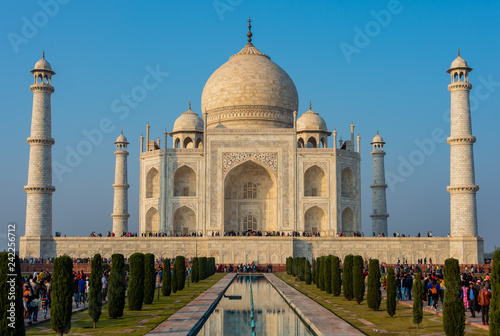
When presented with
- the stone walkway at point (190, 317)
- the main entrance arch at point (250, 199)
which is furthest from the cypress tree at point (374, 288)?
the main entrance arch at point (250, 199)

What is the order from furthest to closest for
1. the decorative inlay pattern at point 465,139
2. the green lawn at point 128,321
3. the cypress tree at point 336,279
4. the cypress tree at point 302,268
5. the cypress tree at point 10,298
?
the decorative inlay pattern at point 465,139 < the cypress tree at point 302,268 < the cypress tree at point 336,279 < the green lawn at point 128,321 < the cypress tree at point 10,298

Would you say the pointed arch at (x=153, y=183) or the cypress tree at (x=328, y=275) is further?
the pointed arch at (x=153, y=183)

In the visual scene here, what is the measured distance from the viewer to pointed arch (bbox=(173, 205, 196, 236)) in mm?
33031

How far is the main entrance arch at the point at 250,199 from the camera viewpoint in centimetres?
3344

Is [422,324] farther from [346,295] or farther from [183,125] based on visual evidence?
[183,125]

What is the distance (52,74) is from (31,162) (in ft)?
14.2

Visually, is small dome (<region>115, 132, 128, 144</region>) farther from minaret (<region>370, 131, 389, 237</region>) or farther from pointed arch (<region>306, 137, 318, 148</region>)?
minaret (<region>370, 131, 389, 237</region>)

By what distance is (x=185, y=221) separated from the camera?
3312cm

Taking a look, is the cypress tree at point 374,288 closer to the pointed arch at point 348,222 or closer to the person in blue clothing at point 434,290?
the person in blue clothing at point 434,290

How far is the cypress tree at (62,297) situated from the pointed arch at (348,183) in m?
24.3

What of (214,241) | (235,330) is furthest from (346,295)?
(214,241)

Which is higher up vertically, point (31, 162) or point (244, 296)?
point (31, 162)

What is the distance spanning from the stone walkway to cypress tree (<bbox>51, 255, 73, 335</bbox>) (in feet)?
4.35

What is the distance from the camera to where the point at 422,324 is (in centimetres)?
1130
